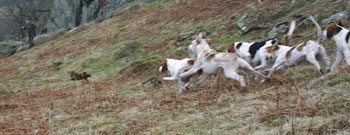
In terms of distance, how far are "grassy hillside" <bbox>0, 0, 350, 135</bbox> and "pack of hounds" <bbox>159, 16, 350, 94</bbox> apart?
0.67ft

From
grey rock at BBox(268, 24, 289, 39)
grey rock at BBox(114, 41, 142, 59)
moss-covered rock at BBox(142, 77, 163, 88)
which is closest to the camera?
moss-covered rock at BBox(142, 77, 163, 88)

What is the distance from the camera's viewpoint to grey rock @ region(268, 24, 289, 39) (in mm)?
9242

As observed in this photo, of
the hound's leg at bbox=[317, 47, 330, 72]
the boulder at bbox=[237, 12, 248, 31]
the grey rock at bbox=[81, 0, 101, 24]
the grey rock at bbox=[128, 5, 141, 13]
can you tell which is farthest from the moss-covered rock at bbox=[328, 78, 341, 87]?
the grey rock at bbox=[81, 0, 101, 24]

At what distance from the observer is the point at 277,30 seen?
940 cm

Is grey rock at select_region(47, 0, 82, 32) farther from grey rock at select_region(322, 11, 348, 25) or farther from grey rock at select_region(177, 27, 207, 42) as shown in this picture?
grey rock at select_region(322, 11, 348, 25)

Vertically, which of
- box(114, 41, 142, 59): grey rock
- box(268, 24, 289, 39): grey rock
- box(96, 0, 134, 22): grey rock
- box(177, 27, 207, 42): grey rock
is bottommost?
box(114, 41, 142, 59): grey rock

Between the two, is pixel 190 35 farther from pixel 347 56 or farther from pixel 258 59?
pixel 347 56

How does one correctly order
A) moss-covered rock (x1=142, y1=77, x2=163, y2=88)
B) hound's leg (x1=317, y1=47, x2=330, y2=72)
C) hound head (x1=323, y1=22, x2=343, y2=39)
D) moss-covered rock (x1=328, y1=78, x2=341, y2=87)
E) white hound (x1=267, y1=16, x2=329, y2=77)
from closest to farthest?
moss-covered rock (x1=328, y1=78, x2=341, y2=87) → hound head (x1=323, y1=22, x2=343, y2=39) → white hound (x1=267, y1=16, x2=329, y2=77) → hound's leg (x1=317, y1=47, x2=330, y2=72) → moss-covered rock (x1=142, y1=77, x2=163, y2=88)

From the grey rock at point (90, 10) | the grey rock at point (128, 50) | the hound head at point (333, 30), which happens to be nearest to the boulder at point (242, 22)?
the grey rock at point (128, 50)

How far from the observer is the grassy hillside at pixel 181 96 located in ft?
10.4

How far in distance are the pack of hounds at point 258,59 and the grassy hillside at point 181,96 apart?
20cm

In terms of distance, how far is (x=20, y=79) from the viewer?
12930mm

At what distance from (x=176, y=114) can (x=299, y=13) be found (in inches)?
302

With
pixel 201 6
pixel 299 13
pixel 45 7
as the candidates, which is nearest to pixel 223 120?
pixel 299 13
